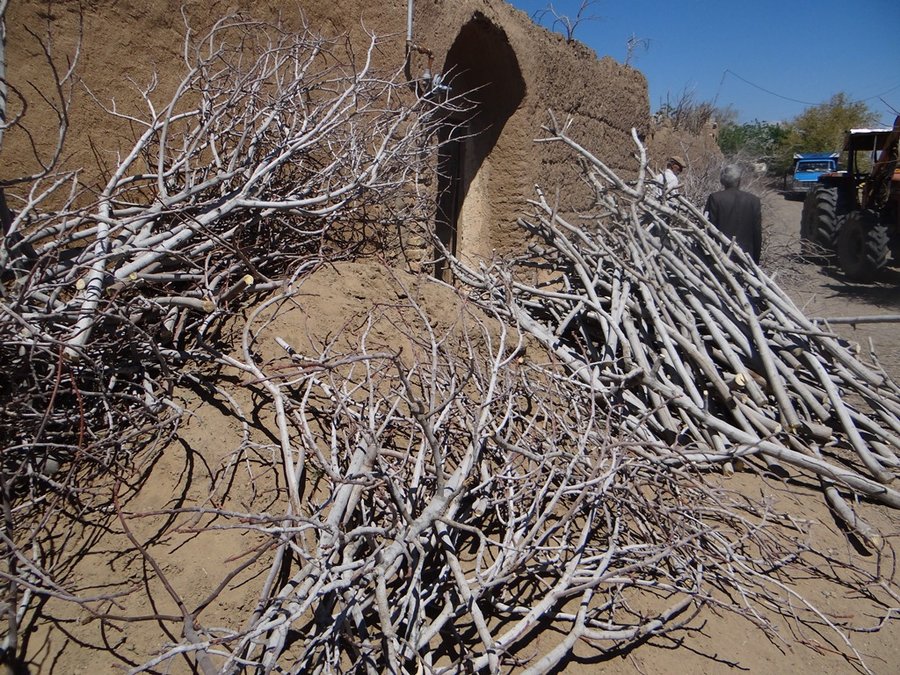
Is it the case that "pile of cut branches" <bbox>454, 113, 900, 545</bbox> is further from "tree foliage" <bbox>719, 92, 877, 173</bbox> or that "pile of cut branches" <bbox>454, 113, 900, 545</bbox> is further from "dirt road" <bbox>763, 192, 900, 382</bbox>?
"tree foliage" <bbox>719, 92, 877, 173</bbox>

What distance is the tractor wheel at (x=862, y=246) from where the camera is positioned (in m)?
8.88

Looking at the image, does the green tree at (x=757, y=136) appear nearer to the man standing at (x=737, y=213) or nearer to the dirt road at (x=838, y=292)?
the dirt road at (x=838, y=292)

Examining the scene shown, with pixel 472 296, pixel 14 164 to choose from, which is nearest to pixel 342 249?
pixel 472 296

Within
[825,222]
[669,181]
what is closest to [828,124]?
[825,222]

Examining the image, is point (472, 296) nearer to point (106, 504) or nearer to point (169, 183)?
point (169, 183)

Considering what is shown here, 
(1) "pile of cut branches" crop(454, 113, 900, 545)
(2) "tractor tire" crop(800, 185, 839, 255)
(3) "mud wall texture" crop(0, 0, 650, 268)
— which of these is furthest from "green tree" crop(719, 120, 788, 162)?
(1) "pile of cut branches" crop(454, 113, 900, 545)

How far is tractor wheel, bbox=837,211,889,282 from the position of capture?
888 cm

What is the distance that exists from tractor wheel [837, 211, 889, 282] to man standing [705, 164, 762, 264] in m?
5.04

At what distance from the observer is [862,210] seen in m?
9.38

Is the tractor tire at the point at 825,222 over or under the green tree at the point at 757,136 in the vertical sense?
under

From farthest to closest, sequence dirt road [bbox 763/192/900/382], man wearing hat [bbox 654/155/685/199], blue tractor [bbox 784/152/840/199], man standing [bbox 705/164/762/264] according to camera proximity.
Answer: blue tractor [bbox 784/152/840/199] < dirt road [bbox 763/192/900/382] < man standing [bbox 705/164/762/264] < man wearing hat [bbox 654/155/685/199]

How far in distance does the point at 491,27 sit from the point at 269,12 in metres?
2.33

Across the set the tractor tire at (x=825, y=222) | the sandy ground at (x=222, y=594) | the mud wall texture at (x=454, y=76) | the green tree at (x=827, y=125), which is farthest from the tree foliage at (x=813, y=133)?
the sandy ground at (x=222, y=594)

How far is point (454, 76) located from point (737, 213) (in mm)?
2739
